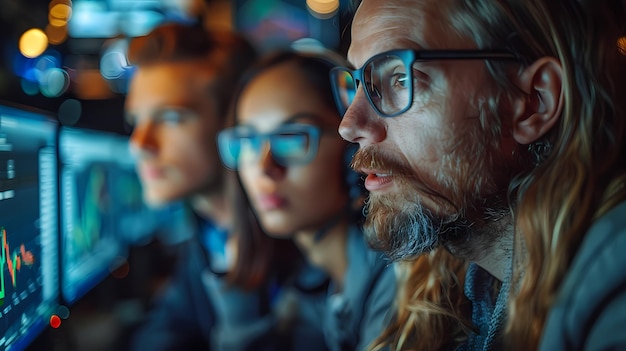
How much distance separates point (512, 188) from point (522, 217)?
0.05 m

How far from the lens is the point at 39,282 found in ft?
4.25

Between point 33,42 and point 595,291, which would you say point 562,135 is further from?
point 33,42

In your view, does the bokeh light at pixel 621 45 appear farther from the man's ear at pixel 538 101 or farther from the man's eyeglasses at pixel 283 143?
the man's eyeglasses at pixel 283 143

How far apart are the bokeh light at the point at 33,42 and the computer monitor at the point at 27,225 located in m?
0.43

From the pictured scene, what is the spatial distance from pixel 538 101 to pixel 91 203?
1248mm

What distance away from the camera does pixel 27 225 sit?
3.95ft

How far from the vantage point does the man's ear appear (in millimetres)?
918

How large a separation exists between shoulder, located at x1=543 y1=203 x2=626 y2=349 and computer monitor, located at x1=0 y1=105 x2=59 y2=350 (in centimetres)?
91

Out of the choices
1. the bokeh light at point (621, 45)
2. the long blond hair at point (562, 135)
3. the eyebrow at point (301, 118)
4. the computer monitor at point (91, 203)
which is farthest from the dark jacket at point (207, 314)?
the bokeh light at point (621, 45)

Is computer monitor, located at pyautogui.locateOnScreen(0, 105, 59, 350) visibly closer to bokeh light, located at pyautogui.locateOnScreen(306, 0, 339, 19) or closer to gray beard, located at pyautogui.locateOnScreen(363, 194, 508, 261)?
gray beard, located at pyautogui.locateOnScreen(363, 194, 508, 261)

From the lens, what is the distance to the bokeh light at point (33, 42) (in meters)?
1.69

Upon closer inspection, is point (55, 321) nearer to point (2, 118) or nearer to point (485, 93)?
point (2, 118)

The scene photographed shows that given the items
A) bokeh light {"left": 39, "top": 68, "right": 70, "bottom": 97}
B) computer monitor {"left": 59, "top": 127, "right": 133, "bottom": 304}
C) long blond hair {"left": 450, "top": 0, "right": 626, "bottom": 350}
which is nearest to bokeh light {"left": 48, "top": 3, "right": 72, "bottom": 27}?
bokeh light {"left": 39, "top": 68, "right": 70, "bottom": 97}

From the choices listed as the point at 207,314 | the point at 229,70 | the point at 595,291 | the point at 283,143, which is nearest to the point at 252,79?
the point at 229,70
